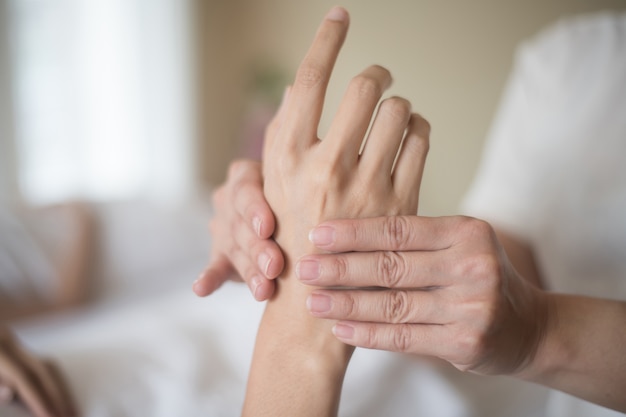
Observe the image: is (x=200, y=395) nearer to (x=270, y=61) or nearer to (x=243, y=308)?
(x=243, y=308)

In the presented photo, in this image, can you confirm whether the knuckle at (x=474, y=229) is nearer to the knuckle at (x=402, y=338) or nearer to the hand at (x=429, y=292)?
the hand at (x=429, y=292)

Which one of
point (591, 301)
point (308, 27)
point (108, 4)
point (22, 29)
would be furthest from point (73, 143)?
point (591, 301)

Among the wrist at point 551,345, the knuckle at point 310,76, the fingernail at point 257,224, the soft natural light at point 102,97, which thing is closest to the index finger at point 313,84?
the knuckle at point 310,76

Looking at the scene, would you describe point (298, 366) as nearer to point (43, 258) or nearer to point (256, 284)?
point (256, 284)

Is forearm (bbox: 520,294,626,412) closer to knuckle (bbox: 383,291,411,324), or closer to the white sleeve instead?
knuckle (bbox: 383,291,411,324)

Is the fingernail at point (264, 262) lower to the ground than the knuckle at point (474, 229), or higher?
lower

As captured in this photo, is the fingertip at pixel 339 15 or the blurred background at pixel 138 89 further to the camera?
the blurred background at pixel 138 89

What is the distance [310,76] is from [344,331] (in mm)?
302

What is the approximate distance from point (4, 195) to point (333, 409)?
2.67 metres

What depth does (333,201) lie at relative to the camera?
22.2 inches

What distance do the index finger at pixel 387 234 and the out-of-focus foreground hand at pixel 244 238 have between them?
10cm

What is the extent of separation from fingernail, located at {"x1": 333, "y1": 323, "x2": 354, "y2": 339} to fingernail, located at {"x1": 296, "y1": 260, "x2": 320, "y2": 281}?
6 centimetres

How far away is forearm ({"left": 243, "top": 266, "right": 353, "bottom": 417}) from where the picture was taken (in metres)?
0.59

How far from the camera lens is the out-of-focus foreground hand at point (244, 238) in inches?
24.2
